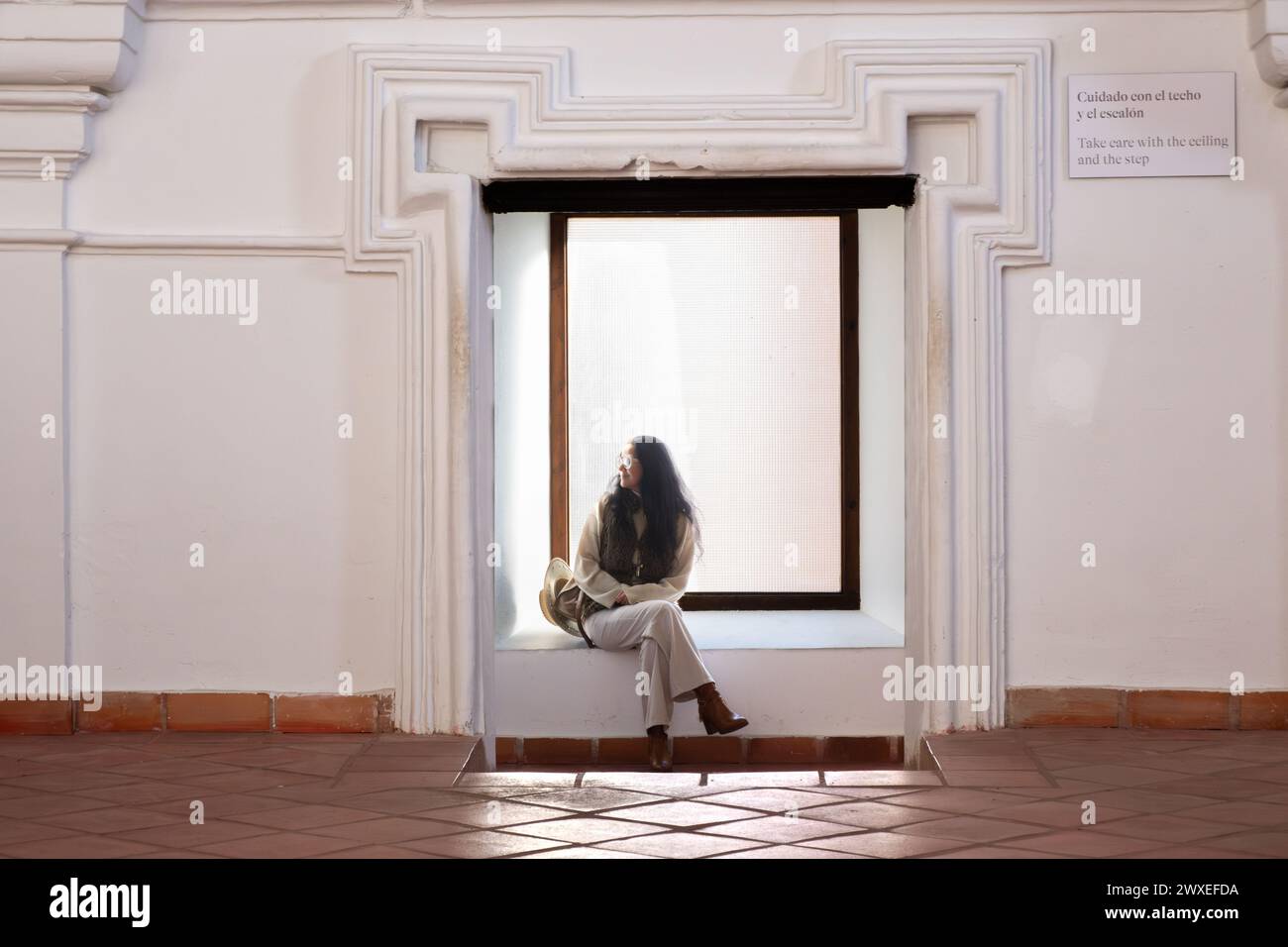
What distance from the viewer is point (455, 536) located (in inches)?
202

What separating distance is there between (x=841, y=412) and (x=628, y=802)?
398 cm

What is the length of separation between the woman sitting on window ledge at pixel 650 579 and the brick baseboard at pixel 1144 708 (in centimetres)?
160

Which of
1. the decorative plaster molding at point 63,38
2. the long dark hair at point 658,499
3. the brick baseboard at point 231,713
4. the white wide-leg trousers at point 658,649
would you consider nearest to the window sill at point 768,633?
the white wide-leg trousers at point 658,649

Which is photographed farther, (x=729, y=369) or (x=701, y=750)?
(x=729, y=369)

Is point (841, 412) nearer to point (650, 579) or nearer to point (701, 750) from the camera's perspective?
point (650, 579)

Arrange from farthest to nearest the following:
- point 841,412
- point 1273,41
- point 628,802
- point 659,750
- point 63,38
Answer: point 841,412
point 659,750
point 63,38
point 1273,41
point 628,802

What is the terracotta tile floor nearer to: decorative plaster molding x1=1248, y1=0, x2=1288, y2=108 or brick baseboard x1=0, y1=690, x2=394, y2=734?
brick baseboard x1=0, y1=690, x2=394, y2=734

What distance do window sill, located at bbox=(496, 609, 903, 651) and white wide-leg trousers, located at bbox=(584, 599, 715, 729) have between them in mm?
200

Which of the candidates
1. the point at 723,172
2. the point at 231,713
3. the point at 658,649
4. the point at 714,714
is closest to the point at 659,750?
the point at 714,714

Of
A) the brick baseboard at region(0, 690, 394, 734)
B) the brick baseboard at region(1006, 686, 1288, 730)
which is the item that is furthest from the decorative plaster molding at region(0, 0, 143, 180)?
the brick baseboard at region(1006, 686, 1288, 730)

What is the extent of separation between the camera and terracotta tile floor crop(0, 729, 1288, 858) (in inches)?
142

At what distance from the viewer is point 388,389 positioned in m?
5.16

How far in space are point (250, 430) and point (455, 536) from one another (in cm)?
82

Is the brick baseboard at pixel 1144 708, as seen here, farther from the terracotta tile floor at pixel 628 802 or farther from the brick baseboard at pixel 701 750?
the brick baseboard at pixel 701 750
